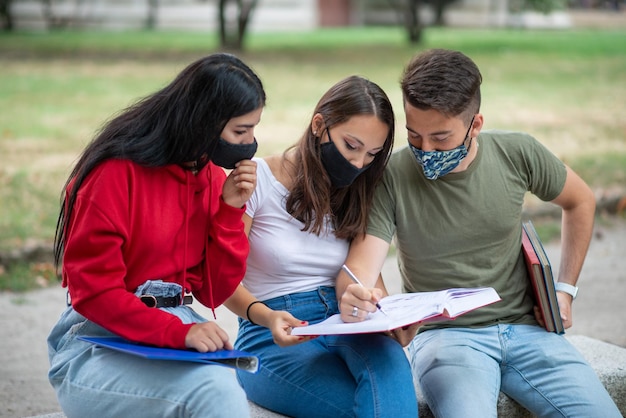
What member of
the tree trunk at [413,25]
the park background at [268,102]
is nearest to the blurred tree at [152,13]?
the park background at [268,102]

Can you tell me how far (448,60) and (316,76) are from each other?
1264 cm

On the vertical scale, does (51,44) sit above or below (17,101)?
below

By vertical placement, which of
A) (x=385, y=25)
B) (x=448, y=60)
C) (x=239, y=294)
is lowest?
(x=385, y=25)

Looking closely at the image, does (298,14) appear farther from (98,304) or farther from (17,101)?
(98,304)

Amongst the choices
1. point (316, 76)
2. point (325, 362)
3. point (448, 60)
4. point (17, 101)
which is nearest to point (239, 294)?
point (325, 362)

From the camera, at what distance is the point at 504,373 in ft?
10.5

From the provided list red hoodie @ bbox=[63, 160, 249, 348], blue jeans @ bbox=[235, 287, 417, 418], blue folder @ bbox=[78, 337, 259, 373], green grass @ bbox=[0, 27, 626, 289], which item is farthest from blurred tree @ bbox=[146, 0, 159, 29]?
blue folder @ bbox=[78, 337, 259, 373]

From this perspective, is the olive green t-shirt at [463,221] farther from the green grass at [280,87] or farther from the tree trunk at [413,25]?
the tree trunk at [413,25]

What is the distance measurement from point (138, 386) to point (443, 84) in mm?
1422

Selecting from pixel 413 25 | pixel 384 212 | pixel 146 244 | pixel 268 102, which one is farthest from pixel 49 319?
pixel 413 25

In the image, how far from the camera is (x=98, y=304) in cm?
256

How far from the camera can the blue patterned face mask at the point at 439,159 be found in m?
3.16

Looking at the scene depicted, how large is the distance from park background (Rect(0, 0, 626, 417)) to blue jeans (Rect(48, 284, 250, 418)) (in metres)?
0.85

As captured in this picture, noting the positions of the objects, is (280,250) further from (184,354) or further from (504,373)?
(504,373)
